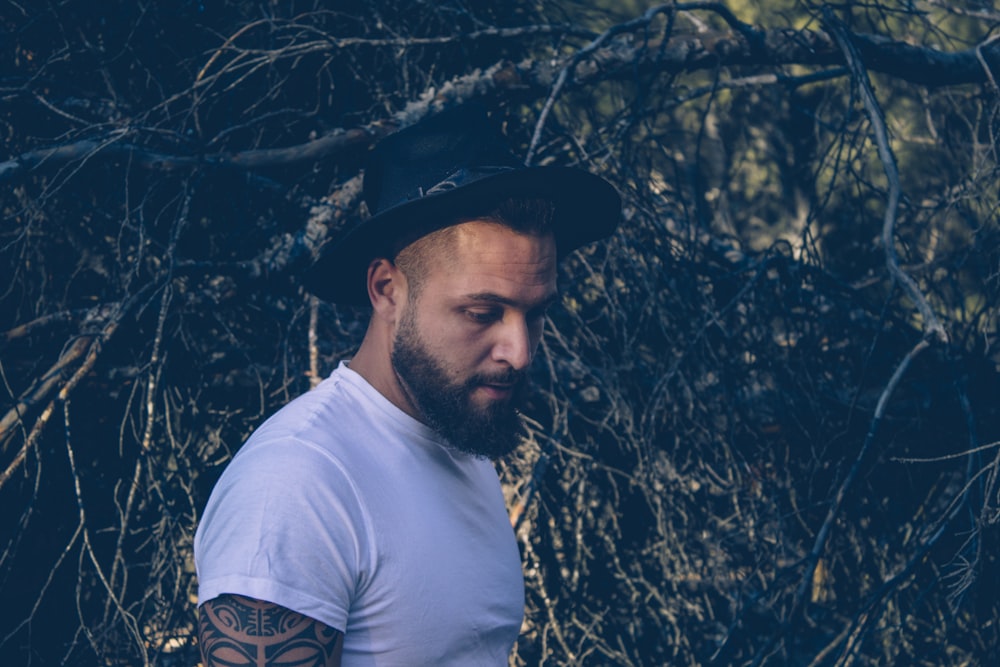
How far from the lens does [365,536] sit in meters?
1.53

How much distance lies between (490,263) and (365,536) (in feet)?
2.12

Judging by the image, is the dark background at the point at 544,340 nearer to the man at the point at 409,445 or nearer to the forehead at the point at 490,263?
the man at the point at 409,445

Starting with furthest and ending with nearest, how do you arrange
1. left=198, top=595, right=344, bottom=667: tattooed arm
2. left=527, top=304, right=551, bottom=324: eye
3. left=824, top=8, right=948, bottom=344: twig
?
left=824, top=8, right=948, bottom=344: twig → left=527, top=304, right=551, bottom=324: eye → left=198, top=595, right=344, bottom=667: tattooed arm

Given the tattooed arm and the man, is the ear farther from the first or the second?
the tattooed arm

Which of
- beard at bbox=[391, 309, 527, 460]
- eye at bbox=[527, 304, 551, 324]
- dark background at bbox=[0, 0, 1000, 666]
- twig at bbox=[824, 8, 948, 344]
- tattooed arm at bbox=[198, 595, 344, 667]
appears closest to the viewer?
tattooed arm at bbox=[198, 595, 344, 667]

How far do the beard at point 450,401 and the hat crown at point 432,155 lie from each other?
0.32 m

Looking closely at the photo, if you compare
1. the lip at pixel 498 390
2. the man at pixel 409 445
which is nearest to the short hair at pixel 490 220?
the man at pixel 409 445

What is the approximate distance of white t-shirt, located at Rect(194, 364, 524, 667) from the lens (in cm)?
139

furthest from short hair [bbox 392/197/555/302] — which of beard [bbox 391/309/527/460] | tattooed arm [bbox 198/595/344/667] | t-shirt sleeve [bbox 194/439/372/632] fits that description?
tattooed arm [bbox 198/595/344/667]

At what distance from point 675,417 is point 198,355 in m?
1.96

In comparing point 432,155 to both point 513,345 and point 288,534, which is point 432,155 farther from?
point 288,534

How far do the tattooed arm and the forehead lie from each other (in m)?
0.77

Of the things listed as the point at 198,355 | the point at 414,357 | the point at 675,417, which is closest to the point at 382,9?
the point at 198,355

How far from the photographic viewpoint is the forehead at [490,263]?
1.85 metres
